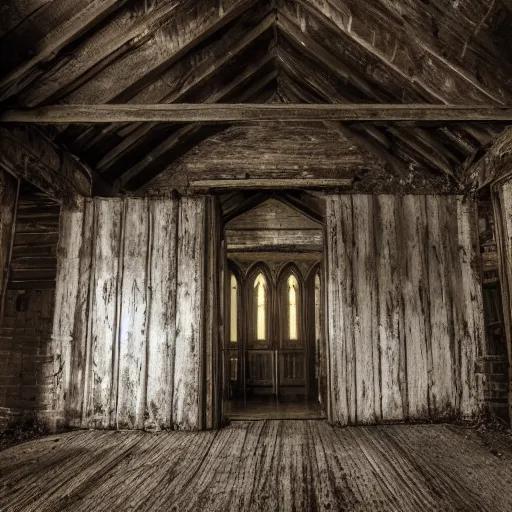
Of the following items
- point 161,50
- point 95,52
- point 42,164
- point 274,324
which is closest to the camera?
point 95,52

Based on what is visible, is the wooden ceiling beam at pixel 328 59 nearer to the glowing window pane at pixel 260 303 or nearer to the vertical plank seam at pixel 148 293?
the vertical plank seam at pixel 148 293

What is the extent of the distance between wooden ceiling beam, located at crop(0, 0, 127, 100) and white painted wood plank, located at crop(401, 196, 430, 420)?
12.7ft

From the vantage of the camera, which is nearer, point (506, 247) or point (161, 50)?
point (161, 50)

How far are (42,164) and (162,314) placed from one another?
2.07m

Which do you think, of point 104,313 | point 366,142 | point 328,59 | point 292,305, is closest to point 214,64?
point 328,59

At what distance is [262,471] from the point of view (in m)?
3.35

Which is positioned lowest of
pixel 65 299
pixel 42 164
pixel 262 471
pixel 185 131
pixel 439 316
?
pixel 262 471

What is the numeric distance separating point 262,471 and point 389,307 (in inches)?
101

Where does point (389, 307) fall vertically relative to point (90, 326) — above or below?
above

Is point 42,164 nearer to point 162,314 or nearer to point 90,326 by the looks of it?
point 90,326

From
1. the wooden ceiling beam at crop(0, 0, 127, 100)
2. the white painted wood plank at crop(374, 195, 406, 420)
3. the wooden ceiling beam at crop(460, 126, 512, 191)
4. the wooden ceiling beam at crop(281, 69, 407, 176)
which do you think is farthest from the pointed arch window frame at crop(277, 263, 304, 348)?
the wooden ceiling beam at crop(0, 0, 127, 100)

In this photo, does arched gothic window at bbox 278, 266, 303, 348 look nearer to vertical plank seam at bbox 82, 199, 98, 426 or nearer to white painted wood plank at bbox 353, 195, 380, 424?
white painted wood plank at bbox 353, 195, 380, 424

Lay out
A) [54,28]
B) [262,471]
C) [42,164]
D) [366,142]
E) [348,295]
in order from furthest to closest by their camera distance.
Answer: [366,142] < [348,295] < [42,164] < [54,28] < [262,471]

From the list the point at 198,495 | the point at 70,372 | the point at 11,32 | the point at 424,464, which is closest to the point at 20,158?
the point at 11,32
